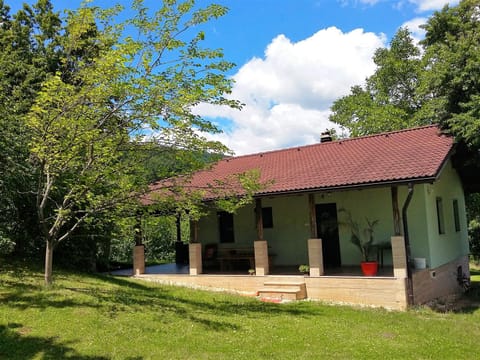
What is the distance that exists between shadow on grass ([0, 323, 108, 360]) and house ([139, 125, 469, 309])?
4541mm

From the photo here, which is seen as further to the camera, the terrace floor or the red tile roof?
the terrace floor

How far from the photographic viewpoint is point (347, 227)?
13.5 m

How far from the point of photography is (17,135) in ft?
36.0

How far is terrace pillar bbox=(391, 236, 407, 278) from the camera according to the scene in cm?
1009

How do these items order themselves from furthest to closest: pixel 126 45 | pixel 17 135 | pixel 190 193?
pixel 17 135 < pixel 190 193 < pixel 126 45

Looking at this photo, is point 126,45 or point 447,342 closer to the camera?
point 447,342

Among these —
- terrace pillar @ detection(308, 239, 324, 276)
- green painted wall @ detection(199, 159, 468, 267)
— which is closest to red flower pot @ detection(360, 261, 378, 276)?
terrace pillar @ detection(308, 239, 324, 276)

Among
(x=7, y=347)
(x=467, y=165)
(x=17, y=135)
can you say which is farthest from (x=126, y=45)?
(x=467, y=165)

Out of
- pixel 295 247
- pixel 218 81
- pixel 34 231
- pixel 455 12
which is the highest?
pixel 455 12

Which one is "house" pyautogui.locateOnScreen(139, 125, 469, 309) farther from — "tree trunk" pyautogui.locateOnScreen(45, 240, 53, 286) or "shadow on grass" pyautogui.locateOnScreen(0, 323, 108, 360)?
"shadow on grass" pyautogui.locateOnScreen(0, 323, 108, 360)

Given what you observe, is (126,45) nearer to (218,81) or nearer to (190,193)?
(218,81)

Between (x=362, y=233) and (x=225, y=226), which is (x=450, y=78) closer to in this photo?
(x=362, y=233)

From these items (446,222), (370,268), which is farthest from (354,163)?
(446,222)

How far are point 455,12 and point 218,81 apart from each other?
12.0 meters
